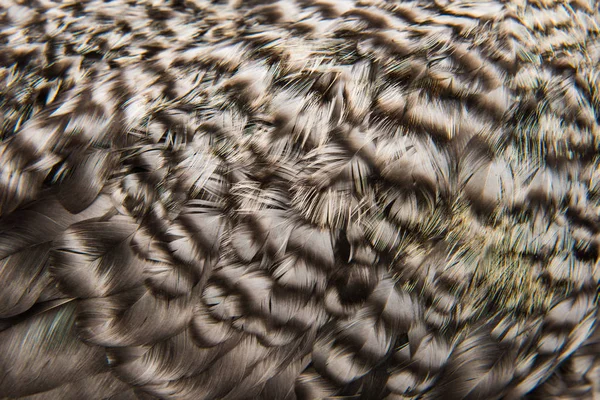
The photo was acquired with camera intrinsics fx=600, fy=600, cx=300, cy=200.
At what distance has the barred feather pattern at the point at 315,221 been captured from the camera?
3.75ft

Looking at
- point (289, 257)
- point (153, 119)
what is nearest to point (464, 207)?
point (289, 257)

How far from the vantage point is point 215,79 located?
127 cm

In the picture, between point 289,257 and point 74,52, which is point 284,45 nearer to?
point 289,257

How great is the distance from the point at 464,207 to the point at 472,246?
79mm

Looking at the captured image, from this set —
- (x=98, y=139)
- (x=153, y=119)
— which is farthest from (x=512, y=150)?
(x=98, y=139)

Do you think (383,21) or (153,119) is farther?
(383,21)

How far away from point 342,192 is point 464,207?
0.82ft

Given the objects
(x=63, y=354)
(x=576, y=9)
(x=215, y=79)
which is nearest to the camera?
(x=63, y=354)

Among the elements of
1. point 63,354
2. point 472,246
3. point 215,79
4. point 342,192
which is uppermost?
point 215,79

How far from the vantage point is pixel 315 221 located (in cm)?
115

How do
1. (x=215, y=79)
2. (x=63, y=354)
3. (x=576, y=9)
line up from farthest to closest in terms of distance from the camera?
(x=576, y=9), (x=215, y=79), (x=63, y=354)

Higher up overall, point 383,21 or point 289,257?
point 383,21

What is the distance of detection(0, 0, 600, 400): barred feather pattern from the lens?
1143mm

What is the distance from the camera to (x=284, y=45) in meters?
1.31
